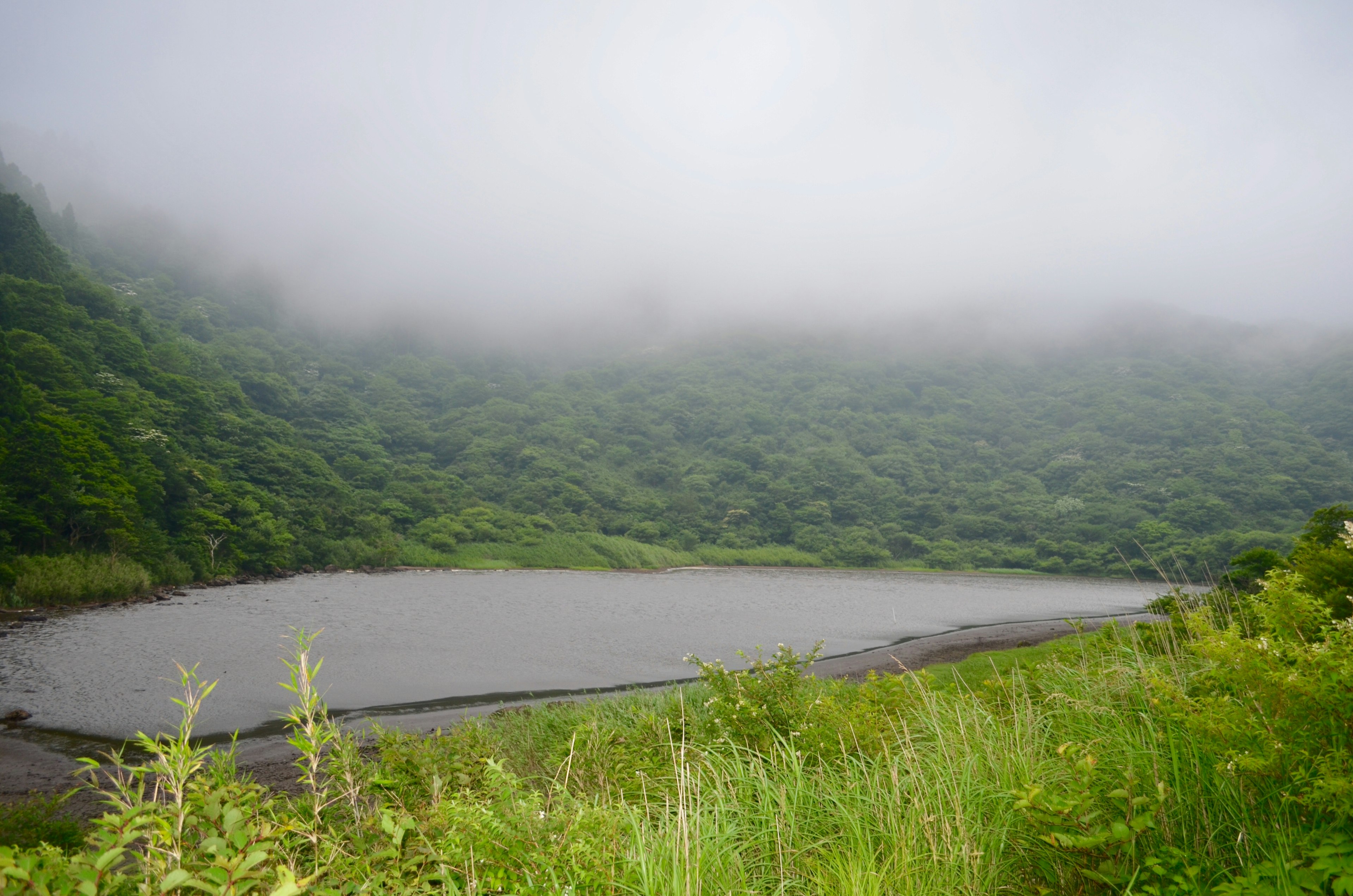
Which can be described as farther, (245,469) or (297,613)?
(245,469)

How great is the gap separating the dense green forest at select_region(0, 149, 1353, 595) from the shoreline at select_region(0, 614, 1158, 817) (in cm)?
826

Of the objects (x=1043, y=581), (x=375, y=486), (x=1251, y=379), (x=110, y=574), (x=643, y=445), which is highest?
(x=1251, y=379)

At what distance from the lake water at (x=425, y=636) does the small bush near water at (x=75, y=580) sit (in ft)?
6.26

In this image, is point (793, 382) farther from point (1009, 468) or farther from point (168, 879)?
point (168, 879)

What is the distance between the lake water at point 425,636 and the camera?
51.6 feet

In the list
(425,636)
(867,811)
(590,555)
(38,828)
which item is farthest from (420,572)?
(867,811)

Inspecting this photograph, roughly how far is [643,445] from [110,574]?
85.9m

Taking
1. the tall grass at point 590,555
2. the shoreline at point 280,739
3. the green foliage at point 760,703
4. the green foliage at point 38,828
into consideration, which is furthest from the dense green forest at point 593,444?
the green foliage at point 38,828

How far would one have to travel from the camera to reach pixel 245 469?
55.0 m

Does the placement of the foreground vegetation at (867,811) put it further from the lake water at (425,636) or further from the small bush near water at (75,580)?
the small bush near water at (75,580)

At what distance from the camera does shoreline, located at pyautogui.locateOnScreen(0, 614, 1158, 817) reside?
390 inches

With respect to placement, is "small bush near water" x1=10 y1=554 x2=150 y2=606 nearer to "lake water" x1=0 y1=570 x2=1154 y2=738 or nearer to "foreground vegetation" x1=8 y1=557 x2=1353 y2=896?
"lake water" x1=0 y1=570 x2=1154 y2=738

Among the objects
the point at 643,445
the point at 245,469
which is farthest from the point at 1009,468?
the point at 245,469

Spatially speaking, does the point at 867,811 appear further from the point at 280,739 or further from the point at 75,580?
the point at 75,580
